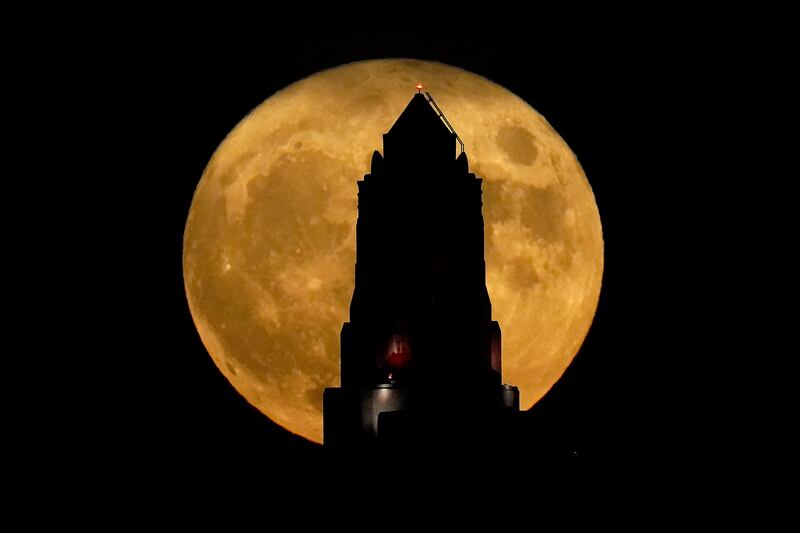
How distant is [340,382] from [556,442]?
8.10m

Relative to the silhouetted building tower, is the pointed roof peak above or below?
above

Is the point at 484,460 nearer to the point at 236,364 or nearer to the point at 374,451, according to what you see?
the point at 374,451

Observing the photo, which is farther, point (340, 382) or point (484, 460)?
point (340, 382)

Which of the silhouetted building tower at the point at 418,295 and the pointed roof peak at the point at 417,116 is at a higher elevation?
the pointed roof peak at the point at 417,116

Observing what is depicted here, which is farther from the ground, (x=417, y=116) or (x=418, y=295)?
(x=417, y=116)

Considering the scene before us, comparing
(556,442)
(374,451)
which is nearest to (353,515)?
(374,451)

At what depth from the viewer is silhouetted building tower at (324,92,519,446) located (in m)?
41.0

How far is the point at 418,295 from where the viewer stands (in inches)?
1718

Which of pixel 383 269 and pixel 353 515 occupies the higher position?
pixel 383 269

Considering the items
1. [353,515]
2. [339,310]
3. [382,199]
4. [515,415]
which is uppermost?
[382,199]

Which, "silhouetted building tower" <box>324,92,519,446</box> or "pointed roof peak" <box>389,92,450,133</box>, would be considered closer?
"silhouetted building tower" <box>324,92,519,446</box>

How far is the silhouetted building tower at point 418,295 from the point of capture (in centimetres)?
4100

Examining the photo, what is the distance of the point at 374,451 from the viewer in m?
39.6

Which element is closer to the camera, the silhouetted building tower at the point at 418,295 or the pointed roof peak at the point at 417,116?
the silhouetted building tower at the point at 418,295
